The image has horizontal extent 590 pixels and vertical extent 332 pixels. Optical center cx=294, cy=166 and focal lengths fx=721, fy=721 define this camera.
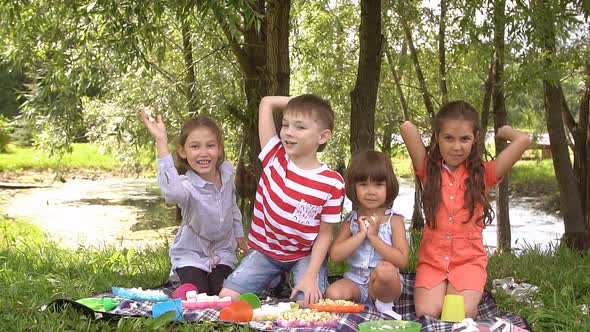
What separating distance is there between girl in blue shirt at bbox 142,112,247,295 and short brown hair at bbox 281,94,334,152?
524mm

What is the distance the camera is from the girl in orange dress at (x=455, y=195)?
3836 mm

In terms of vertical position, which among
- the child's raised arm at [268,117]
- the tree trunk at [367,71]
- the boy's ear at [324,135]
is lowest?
the boy's ear at [324,135]

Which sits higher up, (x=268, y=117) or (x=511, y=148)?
(x=268, y=117)

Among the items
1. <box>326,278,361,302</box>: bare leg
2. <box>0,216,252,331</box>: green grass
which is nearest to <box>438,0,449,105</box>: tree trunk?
<box>0,216,252,331</box>: green grass

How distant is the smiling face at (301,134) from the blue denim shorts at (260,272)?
1.97 ft

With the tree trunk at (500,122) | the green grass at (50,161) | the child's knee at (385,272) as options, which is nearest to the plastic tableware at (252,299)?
the child's knee at (385,272)

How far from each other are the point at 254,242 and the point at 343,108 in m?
7.50

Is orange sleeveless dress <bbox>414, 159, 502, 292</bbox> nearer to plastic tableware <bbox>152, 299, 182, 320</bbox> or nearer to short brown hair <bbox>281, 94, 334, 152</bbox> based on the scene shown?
short brown hair <bbox>281, 94, 334, 152</bbox>

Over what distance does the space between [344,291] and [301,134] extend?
2.79ft

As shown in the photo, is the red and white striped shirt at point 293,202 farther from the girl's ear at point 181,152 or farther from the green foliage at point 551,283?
the green foliage at point 551,283

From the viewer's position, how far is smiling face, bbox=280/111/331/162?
→ 3.72 metres

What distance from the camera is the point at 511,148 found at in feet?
12.6

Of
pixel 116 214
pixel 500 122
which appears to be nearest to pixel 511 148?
pixel 500 122

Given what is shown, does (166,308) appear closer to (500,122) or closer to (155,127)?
(155,127)
